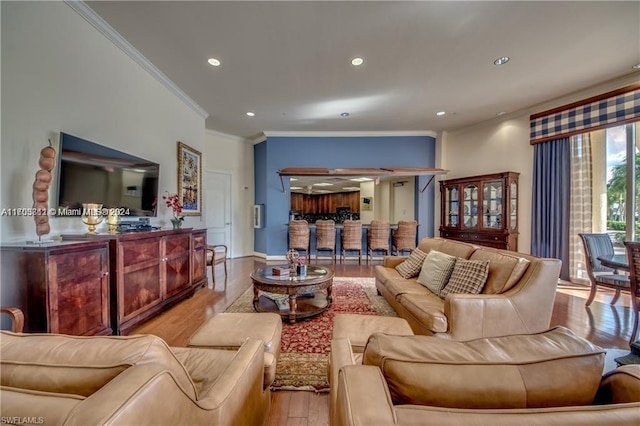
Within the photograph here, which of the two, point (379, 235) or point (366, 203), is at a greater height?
point (366, 203)

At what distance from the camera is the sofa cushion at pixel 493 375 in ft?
2.18

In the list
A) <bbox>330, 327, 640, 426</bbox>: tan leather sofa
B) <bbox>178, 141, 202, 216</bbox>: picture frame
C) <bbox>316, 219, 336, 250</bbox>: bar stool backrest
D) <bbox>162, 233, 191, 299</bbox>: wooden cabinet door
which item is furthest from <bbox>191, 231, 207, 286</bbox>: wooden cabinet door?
<bbox>330, 327, 640, 426</bbox>: tan leather sofa

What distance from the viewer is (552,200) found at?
444 centimetres

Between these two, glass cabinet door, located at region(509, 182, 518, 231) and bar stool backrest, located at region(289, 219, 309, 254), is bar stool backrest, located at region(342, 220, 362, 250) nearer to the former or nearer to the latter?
bar stool backrest, located at region(289, 219, 309, 254)

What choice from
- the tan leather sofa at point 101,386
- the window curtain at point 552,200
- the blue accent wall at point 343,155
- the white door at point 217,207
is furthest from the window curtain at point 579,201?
the white door at point 217,207

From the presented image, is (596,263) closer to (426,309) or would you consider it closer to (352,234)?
(426,309)

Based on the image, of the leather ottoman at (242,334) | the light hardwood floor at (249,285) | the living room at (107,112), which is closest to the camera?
the leather ottoman at (242,334)

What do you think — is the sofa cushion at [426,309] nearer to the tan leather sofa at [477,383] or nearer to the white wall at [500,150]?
the tan leather sofa at [477,383]

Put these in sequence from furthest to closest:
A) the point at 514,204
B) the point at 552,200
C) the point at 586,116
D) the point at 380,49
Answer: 1. the point at 514,204
2. the point at 552,200
3. the point at 586,116
4. the point at 380,49

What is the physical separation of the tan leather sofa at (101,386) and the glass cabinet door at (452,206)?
581cm

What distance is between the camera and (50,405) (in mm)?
583

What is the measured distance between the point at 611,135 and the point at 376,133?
3.96 meters

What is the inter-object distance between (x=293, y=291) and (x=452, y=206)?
15.2ft

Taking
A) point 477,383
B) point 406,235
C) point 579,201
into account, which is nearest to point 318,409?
point 477,383
